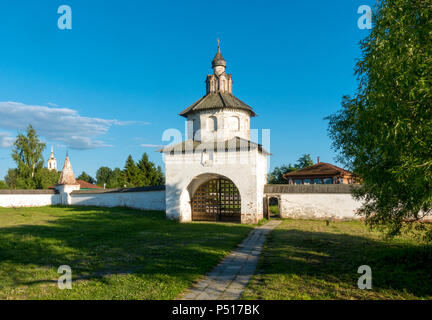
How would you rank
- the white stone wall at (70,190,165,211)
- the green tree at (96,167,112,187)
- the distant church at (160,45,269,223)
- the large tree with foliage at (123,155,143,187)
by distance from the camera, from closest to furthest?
the distant church at (160,45,269,223) → the white stone wall at (70,190,165,211) → the large tree with foliage at (123,155,143,187) → the green tree at (96,167,112,187)

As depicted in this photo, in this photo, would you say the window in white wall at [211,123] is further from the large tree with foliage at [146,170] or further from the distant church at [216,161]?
the large tree with foliage at [146,170]

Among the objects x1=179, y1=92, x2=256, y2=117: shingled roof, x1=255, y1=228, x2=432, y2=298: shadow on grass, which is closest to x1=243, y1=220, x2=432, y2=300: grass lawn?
x1=255, y1=228, x2=432, y2=298: shadow on grass

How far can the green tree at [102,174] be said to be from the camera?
106812mm

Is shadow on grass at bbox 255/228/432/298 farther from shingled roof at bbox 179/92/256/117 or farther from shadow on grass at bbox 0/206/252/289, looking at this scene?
shingled roof at bbox 179/92/256/117

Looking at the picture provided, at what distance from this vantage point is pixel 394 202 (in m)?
7.17

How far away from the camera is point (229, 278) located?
696 centimetres

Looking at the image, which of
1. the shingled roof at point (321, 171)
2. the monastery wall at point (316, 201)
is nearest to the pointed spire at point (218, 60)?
the monastery wall at point (316, 201)

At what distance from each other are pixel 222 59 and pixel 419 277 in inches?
735

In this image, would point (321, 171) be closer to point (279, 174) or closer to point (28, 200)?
point (279, 174)

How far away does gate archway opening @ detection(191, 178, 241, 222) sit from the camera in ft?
68.8

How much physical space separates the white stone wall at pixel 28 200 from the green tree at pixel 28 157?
992 cm

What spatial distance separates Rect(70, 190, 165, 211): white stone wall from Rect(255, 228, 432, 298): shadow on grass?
1420cm

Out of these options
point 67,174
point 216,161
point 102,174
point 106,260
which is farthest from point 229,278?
point 102,174
